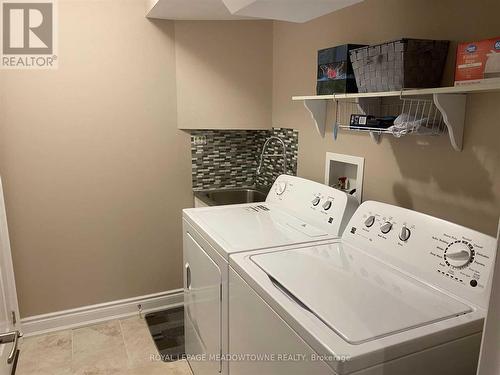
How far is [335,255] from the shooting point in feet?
4.94

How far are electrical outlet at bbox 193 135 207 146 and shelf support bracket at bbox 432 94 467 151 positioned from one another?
1756 mm

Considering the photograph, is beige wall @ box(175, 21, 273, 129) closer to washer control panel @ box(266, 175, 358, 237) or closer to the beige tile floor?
washer control panel @ box(266, 175, 358, 237)

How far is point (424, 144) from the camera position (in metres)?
1.56

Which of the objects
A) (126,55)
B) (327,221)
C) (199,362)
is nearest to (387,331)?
(327,221)

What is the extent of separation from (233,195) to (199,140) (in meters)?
0.48

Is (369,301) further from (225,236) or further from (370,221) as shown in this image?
(225,236)

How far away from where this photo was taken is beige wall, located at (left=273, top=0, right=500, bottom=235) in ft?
4.33

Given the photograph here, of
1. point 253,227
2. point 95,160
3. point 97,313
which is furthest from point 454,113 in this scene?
point 97,313

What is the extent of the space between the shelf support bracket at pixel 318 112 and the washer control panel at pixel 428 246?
2.24ft

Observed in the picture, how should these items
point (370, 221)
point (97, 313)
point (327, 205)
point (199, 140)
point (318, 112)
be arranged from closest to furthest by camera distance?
1. point (370, 221)
2. point (327, 205)
3. point (318, 112)
4. point (97, 313)
5. point (199, 140)

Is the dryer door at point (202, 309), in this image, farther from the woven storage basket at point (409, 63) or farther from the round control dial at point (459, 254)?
the woven storage basket at point (409, 63)

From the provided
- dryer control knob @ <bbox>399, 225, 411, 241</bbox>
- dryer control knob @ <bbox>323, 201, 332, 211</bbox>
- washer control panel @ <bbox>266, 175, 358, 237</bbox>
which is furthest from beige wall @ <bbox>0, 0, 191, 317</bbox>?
dryer control knob @ <bbox>399, 225, 411, 241</bbox>

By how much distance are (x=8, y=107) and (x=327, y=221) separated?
1926 mm

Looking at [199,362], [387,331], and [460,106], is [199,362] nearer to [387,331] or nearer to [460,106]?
[387,331]
